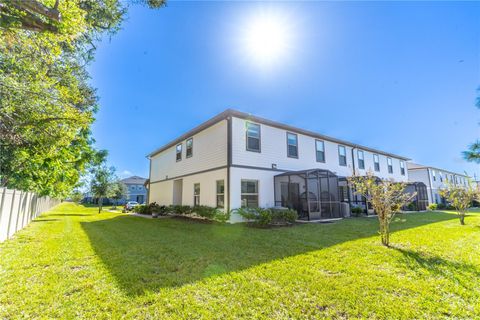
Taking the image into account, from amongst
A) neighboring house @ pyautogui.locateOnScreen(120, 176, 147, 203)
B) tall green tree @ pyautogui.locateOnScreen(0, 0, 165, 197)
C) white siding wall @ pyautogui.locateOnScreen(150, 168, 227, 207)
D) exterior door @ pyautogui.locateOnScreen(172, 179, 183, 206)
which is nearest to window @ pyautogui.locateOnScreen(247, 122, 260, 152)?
white siding wall @ pyautogui.locateOnScreen(150, 168, 227, 207)

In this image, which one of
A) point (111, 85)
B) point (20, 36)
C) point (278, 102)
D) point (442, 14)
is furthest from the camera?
point (278, 102)

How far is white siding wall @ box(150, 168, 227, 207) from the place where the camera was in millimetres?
11757

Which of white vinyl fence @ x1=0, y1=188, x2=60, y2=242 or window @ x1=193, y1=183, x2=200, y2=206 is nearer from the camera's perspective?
white vinyl fence @ x1=0, y1=188, x2=60, y2=242

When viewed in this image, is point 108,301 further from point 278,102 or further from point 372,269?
point 278,102

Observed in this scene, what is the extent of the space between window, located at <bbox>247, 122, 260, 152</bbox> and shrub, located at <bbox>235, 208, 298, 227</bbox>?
3377 mm

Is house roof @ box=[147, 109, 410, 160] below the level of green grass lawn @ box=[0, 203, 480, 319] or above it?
above

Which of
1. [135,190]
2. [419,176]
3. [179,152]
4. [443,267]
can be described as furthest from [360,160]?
[135,190]

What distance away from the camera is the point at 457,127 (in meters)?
16.3

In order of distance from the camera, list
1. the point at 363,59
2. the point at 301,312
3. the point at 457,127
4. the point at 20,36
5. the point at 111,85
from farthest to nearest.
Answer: the point at 457,127 → the point at 111,85 → the point at 363,59 → the point at 20,36 → the point at 301,312

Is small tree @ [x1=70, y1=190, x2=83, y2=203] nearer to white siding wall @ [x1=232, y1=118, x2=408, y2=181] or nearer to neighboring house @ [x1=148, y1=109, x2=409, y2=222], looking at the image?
neighboring house @ [x1=148, y1=109, x2=409, y2=222]

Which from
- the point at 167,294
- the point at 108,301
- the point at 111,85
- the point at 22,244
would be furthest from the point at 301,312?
the point at 111,85

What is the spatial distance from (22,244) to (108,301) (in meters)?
5.82

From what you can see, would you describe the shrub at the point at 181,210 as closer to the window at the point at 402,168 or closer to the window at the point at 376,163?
the window at the point at 376,163

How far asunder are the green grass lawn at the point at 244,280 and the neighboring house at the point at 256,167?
208 inches
